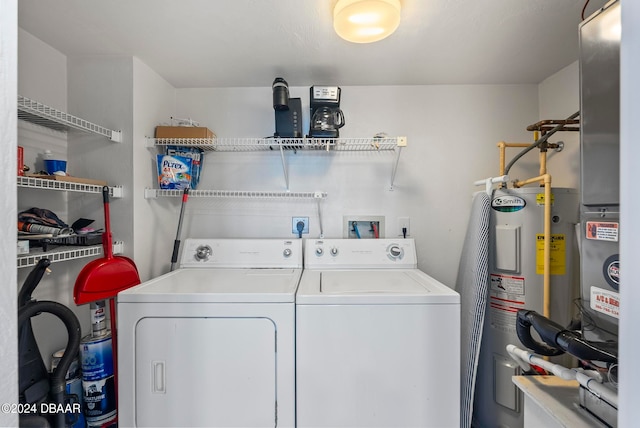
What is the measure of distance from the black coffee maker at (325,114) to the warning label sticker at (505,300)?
1344 mm

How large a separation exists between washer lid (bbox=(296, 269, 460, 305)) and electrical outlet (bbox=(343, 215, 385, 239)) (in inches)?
16.0

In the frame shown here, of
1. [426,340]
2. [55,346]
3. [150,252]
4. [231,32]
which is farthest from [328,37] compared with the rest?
[55,346]

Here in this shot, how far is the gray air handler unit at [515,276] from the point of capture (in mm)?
1457

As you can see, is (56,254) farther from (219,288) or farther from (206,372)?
(206,372)

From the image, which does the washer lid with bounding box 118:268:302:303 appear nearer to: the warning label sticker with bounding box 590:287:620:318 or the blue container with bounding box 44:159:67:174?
Answer: the blue container with bounding box 44:159:67:174

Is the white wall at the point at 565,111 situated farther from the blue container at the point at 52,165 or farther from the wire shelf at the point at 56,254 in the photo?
the blue container at the point at 52,165

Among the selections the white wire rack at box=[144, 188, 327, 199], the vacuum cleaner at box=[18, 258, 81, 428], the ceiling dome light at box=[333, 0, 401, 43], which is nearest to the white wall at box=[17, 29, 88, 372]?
the vacuum cleaner at box=[18, 258, 81, 428]

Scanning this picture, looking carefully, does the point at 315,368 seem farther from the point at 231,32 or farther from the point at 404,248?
the point at 231,32

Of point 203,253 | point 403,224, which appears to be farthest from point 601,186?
point 203,253

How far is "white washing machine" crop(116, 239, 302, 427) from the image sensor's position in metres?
1.15

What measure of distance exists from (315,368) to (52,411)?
1.14 meters

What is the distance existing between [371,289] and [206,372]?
833 millimetres

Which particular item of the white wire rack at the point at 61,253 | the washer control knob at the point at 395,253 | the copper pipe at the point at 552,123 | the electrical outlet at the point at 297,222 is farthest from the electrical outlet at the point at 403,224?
the white wire rack at the point at 61,253

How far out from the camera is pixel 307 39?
4.73 ft
